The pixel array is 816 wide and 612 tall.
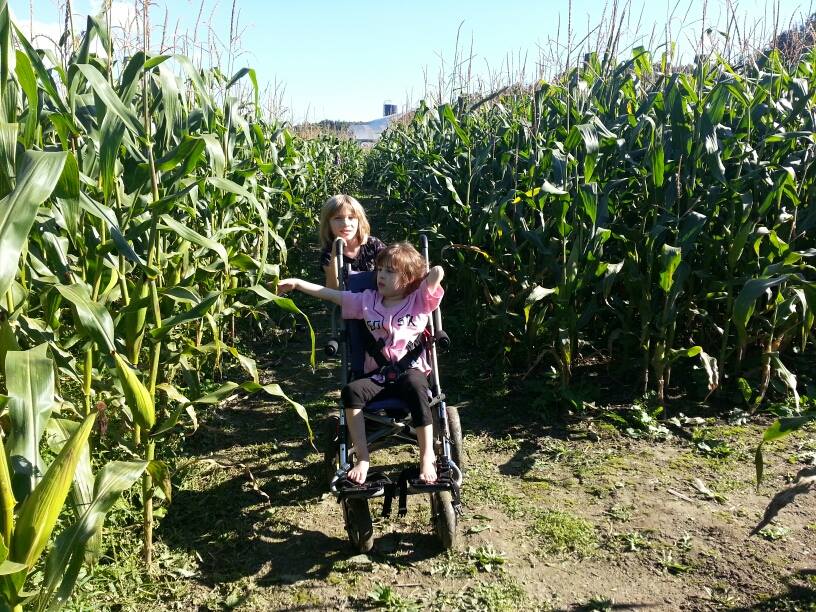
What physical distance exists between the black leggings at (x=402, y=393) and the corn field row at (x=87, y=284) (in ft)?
1.14

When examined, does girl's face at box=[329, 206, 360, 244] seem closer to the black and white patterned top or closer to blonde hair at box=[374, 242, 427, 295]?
the black and white patterned top

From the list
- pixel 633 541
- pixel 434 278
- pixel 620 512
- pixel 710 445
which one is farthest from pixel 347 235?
pixel 710 445

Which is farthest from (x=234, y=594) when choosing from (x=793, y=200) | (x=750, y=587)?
(x=793, y=200)

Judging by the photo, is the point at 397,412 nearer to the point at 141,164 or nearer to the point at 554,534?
the point at 554,534

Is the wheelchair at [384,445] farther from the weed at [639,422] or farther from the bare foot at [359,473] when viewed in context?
the weed at [639,422]

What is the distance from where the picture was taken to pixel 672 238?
4.36 meters

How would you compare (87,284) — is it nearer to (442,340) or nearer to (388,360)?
(388,360)

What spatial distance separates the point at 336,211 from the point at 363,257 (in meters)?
0.37

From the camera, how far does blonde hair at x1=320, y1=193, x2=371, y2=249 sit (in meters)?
4.30

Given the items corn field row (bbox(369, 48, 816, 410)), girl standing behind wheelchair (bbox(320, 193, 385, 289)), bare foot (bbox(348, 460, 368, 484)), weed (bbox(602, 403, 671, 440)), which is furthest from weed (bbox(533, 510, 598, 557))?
girl standing behind wheelchair (bbox(320, 193, 385, 289))

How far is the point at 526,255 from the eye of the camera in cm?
525

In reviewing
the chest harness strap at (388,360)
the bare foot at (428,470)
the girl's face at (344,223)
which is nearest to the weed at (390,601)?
the bare foot at (428,470)

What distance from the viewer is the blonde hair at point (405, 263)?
334 cm

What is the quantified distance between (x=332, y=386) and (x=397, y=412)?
1.98 metres
